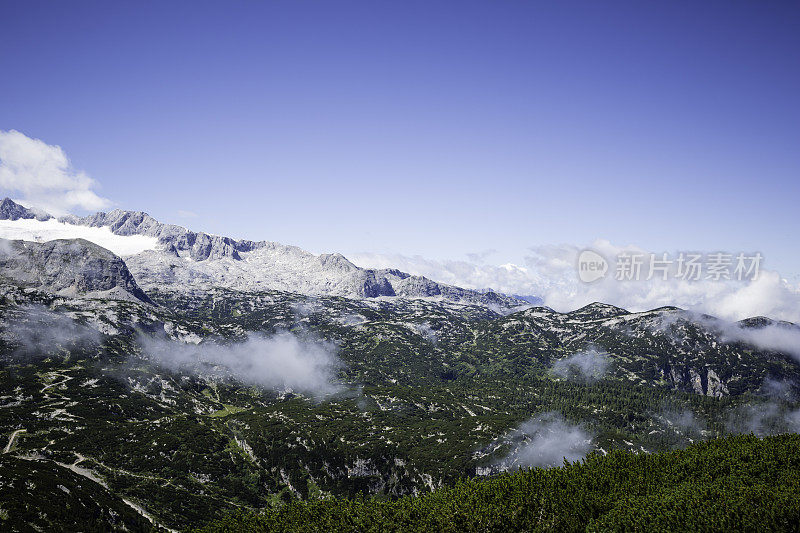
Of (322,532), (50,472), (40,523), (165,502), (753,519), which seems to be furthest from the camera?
(165,502)

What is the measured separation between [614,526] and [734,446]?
48.1 meters

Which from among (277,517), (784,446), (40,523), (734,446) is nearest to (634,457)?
(734,446)

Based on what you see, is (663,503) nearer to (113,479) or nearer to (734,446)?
(734,446)

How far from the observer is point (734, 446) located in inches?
3061

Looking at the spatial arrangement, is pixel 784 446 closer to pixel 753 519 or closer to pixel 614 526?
pixel 753 519

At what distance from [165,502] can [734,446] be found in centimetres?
22219

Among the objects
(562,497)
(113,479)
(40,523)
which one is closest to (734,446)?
(562,497)

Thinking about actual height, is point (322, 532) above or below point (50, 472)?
above

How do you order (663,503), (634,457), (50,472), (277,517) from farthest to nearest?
(50,472), (634,457), (277,517), (663,503)

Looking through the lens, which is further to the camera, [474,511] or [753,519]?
[474,511]

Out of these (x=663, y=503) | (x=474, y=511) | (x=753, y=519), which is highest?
(x=753, y=519)

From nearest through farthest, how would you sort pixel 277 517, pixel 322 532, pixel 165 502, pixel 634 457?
pixel 322 532 → pixel 277 517 → pixel 634 457 → pixel 165 502

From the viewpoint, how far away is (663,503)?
49.3 meters

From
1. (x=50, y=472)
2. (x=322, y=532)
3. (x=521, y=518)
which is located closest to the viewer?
(x=521, y=518)
